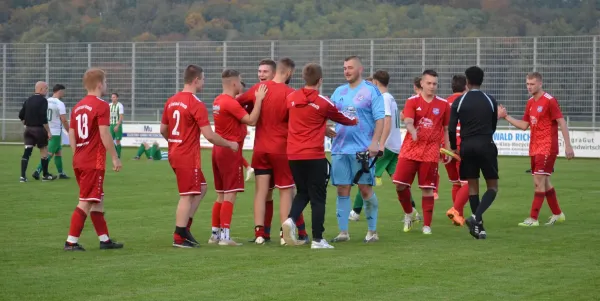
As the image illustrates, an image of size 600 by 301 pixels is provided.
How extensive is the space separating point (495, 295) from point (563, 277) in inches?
43.7

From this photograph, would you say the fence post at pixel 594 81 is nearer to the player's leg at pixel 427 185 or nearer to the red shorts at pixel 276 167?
the player's leg at pixel 427 185

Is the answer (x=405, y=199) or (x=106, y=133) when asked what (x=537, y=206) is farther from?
(x=106, y=133)

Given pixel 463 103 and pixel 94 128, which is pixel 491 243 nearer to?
pixel 463 103

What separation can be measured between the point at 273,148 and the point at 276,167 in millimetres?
219

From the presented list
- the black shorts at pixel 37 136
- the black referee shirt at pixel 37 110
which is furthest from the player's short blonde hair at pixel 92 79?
the black shorts at pixel 37 136

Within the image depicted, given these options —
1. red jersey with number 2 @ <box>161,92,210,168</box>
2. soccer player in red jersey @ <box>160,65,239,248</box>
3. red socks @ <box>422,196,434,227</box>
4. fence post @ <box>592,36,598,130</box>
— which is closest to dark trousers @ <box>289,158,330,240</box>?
soccer player in red jersey @ <box>160,65,239,248</box>

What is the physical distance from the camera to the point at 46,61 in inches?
1549

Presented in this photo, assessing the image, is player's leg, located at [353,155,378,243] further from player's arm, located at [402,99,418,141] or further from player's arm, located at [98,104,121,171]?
player's arm, located at [98,104,121,171]

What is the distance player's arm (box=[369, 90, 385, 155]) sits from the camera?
10.7m

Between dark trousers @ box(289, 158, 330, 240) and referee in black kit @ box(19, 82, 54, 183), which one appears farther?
referee in black kit @ box(19, 82, 54, 183)

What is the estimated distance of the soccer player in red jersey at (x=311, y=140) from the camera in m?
10.3

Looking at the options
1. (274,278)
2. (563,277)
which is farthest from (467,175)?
(274,278)

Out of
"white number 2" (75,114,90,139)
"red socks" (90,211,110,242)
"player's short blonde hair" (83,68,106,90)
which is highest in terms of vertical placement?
"player's short blonde hair" (83,68,106,90)

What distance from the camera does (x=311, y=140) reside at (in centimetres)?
1032
